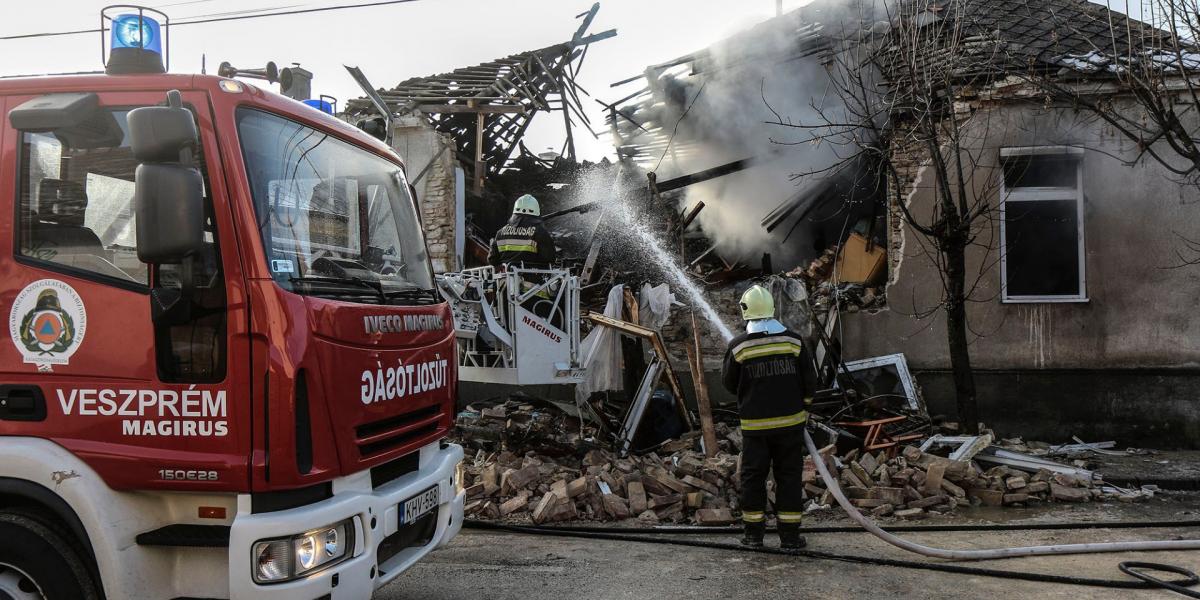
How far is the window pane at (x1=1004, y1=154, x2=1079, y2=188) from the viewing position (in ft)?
29.5

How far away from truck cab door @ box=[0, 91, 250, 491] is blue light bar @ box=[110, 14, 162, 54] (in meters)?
0.40

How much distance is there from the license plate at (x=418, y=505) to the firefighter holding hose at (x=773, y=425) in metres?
2.52

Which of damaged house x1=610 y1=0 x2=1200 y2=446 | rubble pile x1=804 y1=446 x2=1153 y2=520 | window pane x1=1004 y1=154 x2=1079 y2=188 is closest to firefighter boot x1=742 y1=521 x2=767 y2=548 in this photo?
rubble pile x1=804 y1=446 x2=1153 y2=520

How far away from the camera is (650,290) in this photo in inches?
347

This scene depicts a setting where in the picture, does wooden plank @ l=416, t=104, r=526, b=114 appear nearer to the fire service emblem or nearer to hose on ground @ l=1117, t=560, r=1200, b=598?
the fire service emblem

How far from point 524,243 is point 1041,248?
6233 mm

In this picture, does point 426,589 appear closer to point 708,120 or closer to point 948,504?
point 948,504

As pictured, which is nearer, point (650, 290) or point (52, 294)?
point (52, 294)

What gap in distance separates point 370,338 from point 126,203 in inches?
41.3

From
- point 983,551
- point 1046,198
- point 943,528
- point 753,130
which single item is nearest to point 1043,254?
point 1046,198

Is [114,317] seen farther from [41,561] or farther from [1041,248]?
[1041,248]

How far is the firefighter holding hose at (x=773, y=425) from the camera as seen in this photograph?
17.4ft

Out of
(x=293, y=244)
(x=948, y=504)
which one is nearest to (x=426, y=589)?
(x=293, y=244)

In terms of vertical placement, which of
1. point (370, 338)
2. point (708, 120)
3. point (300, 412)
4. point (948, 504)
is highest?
point (708, 120)
